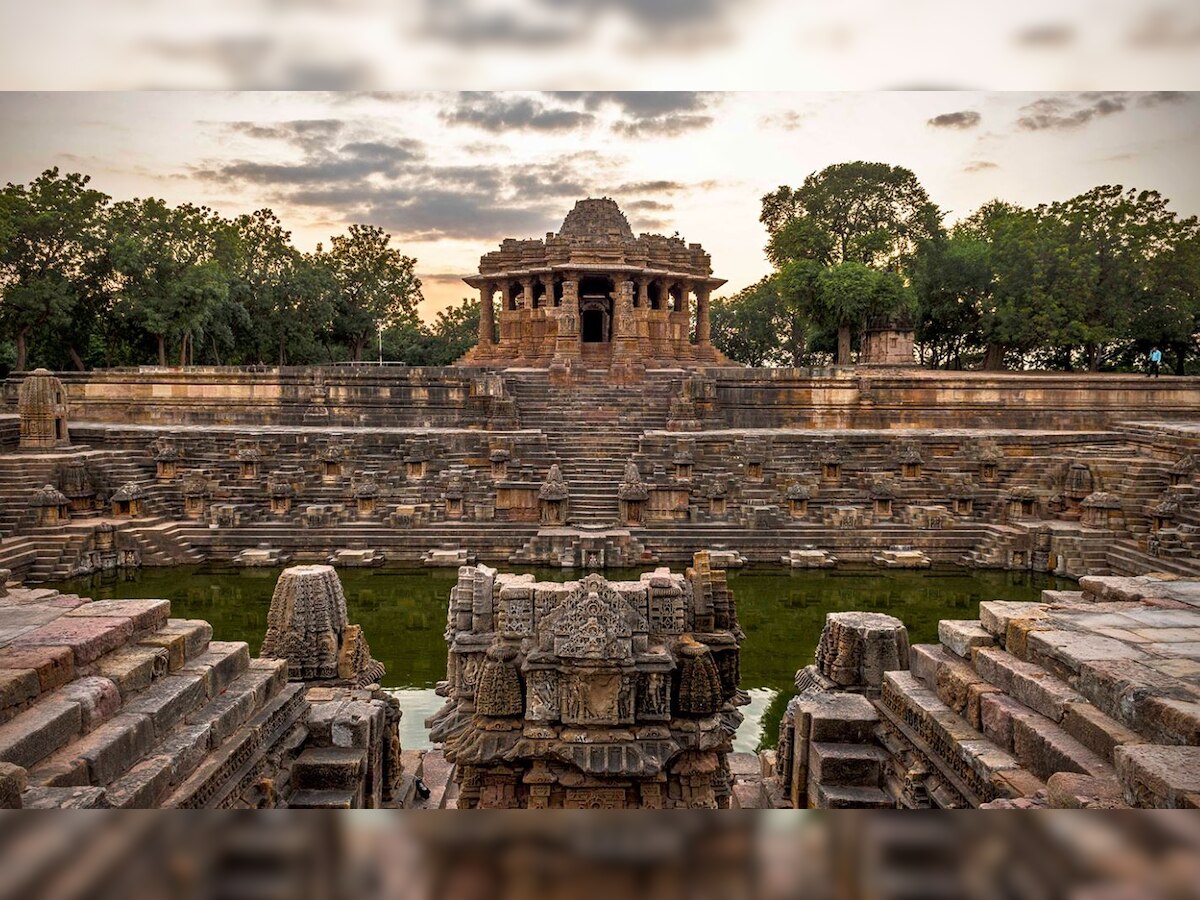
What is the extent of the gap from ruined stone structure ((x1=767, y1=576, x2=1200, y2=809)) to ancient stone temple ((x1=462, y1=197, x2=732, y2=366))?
16.8m

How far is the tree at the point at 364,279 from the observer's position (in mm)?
36312

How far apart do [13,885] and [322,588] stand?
5433mm

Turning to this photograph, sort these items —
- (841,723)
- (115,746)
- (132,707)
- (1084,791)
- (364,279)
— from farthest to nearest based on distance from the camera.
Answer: (364,279)
(841,723)
(132,707)
(115,746)
(1084,791)

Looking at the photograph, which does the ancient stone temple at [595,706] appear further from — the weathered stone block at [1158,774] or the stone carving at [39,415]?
the stone carving at [39,415]

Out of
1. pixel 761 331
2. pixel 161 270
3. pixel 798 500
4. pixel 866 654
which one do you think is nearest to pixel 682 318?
pixel 798 500

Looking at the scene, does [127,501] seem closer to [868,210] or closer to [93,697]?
[93,697]

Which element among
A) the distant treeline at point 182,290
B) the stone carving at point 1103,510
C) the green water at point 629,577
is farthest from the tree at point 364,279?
the stone carving at point 1103,510

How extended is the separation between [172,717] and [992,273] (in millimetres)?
30345

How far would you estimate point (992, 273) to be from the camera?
2891 cm

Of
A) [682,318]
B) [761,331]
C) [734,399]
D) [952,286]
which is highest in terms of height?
[952,286]

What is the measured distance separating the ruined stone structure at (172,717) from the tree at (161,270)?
903 inches

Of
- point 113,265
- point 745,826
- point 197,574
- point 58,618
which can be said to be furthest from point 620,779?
point 113,265

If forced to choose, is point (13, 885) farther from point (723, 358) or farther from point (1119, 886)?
point (723, 358)

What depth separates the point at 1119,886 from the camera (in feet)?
3.71
